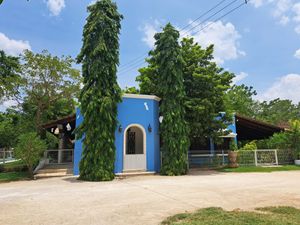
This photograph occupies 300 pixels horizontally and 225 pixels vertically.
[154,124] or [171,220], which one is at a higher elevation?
[154,124]

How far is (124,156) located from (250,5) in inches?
377

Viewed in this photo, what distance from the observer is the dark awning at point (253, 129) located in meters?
A: 20.3

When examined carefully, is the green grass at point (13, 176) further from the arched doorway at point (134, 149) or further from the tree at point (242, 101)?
the tree at point (242, 101)

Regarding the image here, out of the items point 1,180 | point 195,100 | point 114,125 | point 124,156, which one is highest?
point 195,100

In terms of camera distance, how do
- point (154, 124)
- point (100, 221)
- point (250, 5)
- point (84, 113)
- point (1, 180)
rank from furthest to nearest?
point (154, 124)
point (1, 180)
point (84, 113)
point (250, 5)
point (100, 221)

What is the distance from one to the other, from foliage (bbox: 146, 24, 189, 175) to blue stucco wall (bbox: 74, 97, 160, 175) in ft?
2.07

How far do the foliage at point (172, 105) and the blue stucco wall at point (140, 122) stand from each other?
0.63 m

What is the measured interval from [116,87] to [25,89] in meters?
10.8

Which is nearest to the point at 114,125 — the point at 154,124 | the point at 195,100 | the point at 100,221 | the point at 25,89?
the point at 154,124

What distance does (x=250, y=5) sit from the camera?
9.22m

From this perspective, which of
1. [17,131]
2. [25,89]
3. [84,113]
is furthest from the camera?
[17,131]

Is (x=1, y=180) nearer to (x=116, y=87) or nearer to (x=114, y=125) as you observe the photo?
(x=114, y=125)

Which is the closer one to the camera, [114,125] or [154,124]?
[114,125]

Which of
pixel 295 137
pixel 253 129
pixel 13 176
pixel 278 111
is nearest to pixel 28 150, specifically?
pixel 13 176
